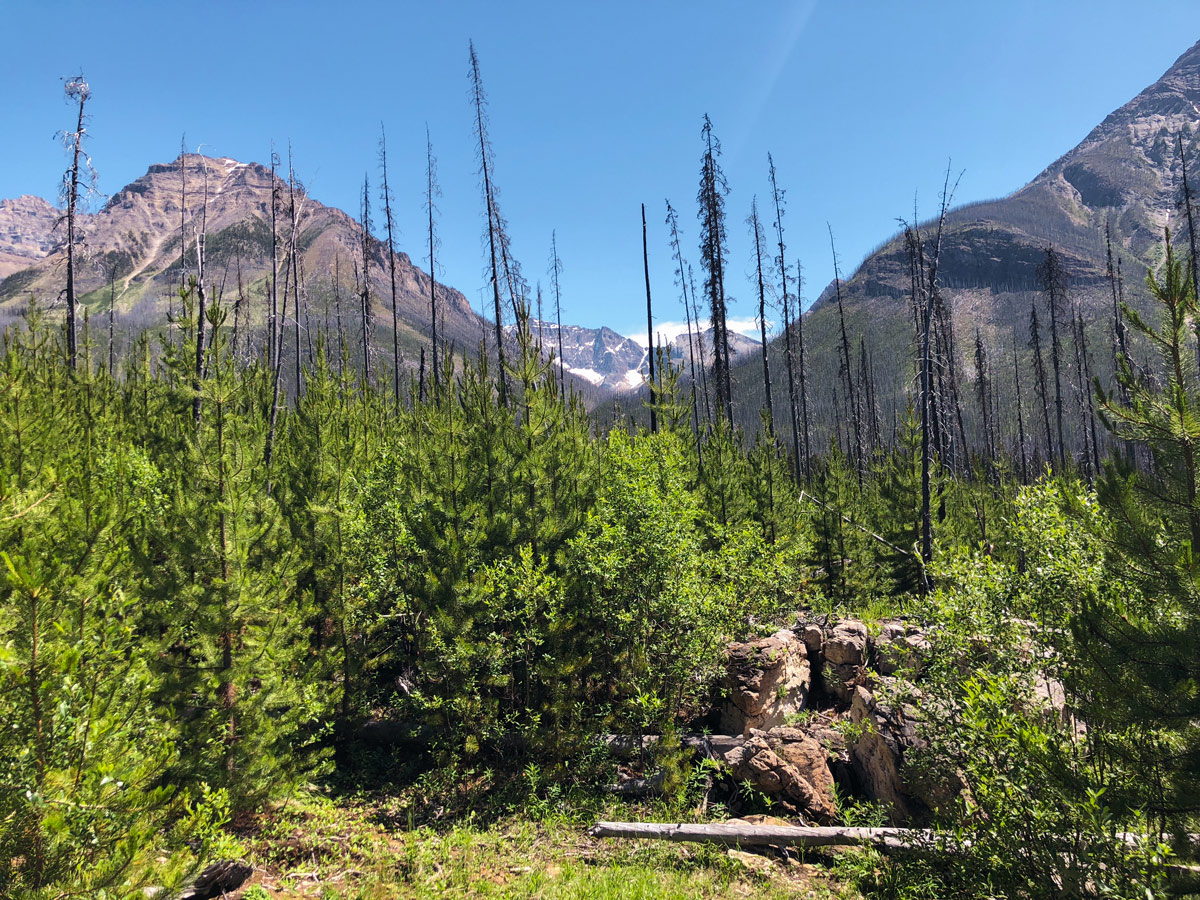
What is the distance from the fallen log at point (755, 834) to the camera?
263 inches

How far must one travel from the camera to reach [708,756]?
8.70 meters

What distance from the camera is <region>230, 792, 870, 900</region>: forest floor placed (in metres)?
6.17

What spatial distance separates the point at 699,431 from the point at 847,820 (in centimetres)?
1188

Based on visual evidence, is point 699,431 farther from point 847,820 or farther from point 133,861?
point 133,861

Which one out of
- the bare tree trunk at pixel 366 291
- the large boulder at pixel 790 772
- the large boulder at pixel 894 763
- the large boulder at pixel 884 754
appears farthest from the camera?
the bare tree trunk at pixel 366 291

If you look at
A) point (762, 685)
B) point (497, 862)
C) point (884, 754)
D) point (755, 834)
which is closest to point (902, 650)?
point (884, 754)

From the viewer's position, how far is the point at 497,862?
7.11 m

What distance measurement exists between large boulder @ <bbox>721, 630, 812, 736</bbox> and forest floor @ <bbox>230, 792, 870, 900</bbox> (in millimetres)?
2480

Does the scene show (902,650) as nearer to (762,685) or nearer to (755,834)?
(755,834)

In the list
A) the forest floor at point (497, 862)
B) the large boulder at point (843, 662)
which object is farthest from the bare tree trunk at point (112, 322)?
the large boulder at point (843, 662)

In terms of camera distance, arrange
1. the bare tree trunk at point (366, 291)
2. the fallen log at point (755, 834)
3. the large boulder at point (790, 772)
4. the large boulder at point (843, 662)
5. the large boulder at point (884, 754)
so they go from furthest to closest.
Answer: the bare tree trunk at point (366, 291) → the large boulder at point (843, 662) → the large boulder at point (790, 772) → the large boulder at point (884, 754) → the fallen log at point (755, 834)

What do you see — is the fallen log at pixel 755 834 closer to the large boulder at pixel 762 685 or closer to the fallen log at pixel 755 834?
the fallen log at pixel 755 834

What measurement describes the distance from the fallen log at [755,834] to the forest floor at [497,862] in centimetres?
12

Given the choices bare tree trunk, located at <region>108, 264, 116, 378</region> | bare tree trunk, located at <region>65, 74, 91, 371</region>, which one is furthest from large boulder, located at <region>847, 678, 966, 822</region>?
bare tree trunk, located at <region>108, 264, 116, 378</region>
